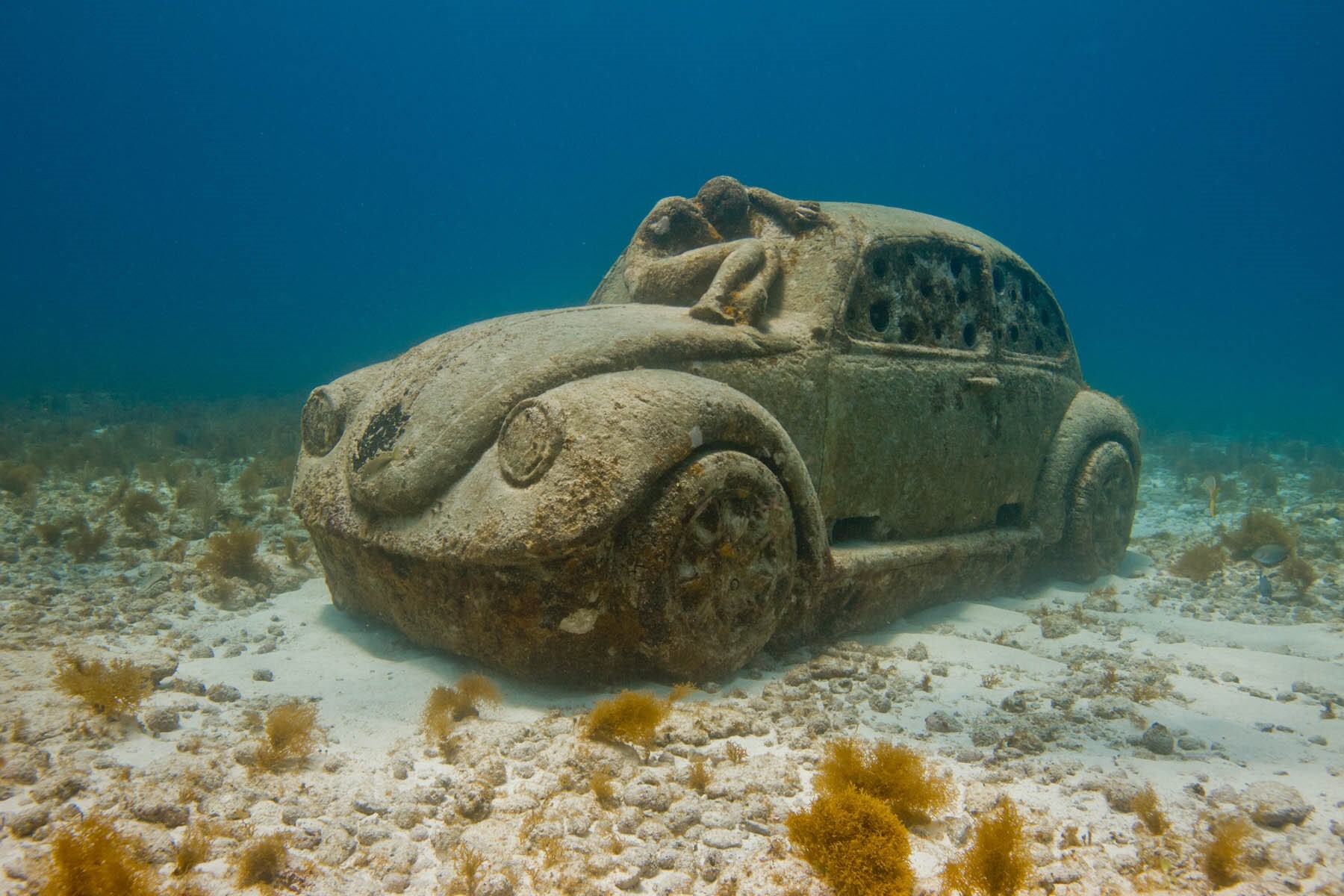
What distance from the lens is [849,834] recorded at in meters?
2.11

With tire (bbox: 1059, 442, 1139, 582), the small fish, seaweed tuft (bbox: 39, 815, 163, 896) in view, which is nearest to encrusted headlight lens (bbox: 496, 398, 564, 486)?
seaweed tuft (bbox: 39, 815, 163, 896)

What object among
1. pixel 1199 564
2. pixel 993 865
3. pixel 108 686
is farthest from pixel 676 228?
pixel 1199 564

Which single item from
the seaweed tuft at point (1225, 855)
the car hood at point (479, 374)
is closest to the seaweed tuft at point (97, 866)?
the car hood at point (479, 374)

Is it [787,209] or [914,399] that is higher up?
[787,209]

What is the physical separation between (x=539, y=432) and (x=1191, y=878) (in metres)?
2.49

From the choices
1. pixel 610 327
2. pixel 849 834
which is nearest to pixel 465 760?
pixel 849 834

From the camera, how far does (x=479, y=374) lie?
139 inches

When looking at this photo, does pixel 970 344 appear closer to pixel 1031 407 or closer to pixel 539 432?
pixel 1031 407

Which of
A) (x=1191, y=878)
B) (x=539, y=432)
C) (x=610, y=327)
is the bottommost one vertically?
(x=1191, y=878)

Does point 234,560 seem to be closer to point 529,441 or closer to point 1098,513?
point 529,441

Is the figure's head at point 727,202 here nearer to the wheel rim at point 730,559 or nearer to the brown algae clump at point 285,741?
the wheel rim at point 730,559

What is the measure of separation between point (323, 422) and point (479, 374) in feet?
3.95

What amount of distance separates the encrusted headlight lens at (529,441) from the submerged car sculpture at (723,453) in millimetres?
14

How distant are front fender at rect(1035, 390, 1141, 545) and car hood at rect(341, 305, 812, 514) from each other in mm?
2499
